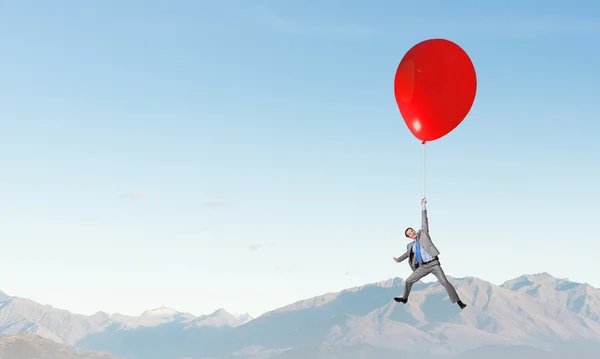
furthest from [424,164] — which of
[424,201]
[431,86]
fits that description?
[431,86]

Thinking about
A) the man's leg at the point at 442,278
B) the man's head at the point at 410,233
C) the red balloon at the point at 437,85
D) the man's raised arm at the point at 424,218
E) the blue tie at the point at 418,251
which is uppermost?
the red balloon at the point at 437,85

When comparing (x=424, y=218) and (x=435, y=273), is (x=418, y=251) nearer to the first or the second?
(x=435, y=273)

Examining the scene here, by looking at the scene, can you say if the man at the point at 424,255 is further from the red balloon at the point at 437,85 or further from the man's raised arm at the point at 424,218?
the red balloon at the point at 437,85

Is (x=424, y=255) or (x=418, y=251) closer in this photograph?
(x=424, y=255)

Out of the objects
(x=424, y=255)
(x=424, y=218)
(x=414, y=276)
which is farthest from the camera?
(x=414, y=276)

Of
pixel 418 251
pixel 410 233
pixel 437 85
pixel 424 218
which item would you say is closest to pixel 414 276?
pixel 418 251

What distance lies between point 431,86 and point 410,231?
496 centimetres

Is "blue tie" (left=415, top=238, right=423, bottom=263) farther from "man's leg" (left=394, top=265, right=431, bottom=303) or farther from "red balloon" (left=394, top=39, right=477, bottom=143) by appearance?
"red balloon" (left=394, top=39, right=477, bottom=143)

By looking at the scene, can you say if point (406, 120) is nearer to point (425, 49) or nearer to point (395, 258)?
point (425, 49)

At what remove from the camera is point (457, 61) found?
25938 millimetres

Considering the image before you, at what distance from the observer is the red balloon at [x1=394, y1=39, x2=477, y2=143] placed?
85.0 feet

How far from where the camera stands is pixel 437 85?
85.0 feet

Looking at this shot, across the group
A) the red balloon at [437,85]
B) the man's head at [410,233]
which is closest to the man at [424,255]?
the man's head at [410,233]

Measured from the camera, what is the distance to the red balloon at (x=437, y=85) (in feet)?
85.0
